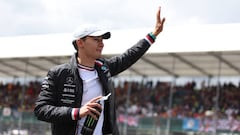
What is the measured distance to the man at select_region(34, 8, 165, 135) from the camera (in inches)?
115

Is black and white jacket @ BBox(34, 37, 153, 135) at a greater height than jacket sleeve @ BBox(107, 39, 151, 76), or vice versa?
jacket sleeve @ BBox(107, 39, 151, 76)

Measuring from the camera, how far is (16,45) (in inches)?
635

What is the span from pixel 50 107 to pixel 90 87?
28 cm

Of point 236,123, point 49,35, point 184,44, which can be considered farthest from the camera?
point 49,35

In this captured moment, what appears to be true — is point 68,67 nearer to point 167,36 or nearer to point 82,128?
point 82,128

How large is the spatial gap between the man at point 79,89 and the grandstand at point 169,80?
9.18 meters

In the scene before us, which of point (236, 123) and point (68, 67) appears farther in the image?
point (236, 123)

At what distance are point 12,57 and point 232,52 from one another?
22.5 ft

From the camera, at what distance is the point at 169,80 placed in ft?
46.8

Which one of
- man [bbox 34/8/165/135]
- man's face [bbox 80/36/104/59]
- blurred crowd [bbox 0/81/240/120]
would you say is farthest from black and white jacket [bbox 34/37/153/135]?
blurred crowd [bbox 0/81/240/120]

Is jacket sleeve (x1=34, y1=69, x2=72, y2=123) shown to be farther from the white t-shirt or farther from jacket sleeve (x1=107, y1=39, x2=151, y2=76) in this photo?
jacket sleeve (x1=107, y1=39, x2=151, y2=76)

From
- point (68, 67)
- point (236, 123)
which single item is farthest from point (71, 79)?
point (236, 123)

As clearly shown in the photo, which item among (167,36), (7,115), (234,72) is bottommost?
(7,115)

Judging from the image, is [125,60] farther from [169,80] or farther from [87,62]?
[169,80]
